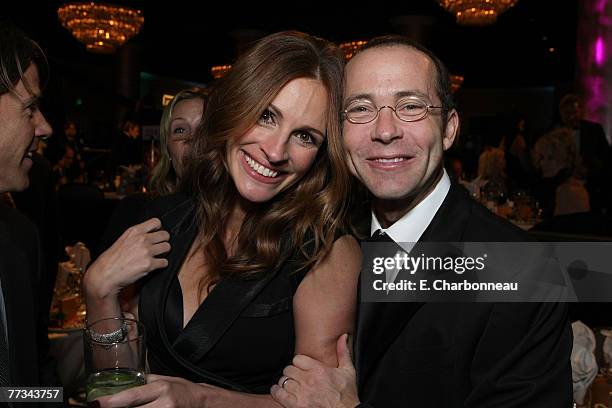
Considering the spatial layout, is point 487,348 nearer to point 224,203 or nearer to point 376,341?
point 376,341

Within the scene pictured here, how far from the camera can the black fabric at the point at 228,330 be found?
1632mm

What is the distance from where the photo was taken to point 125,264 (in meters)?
1.68

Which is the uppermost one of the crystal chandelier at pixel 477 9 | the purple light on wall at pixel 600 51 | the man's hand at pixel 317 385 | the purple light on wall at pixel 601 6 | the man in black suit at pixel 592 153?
the crystal chandelier at pixel 477 9

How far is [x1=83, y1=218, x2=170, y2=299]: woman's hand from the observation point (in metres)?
1.67

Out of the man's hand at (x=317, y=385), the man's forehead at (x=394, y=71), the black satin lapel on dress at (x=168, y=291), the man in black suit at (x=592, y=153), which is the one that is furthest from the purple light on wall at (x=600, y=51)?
the man's hand at (x=317, y=385)

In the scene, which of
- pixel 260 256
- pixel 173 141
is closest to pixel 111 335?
pixel 260 256

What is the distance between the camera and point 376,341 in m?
1.50

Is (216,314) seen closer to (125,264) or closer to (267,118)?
(125,264)

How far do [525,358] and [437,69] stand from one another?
0.82 meters

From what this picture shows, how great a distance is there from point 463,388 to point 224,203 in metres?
0.95

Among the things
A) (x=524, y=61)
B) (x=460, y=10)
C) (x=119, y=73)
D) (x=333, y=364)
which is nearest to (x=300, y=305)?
(x=333, y=364)

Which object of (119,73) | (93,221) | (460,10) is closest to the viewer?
(93,221)

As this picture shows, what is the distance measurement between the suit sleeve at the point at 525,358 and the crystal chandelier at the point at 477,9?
7.42m

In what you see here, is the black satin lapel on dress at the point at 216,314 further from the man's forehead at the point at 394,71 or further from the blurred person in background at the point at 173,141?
the blurred person in background at the point at 173,141
